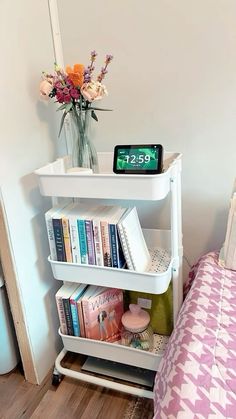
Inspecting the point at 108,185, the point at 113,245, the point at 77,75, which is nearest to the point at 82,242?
the point at 113,245

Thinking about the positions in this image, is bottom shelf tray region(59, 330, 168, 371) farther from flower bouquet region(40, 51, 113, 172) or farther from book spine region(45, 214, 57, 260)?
flower bouquet region(40, 51, 113, 172)

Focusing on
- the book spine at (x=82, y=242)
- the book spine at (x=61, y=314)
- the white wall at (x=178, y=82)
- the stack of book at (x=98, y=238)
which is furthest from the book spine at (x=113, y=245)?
the white wall at (x=178, y=82)

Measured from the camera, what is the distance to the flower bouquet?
110cm

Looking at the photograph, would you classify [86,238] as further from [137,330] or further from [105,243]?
[137,330]

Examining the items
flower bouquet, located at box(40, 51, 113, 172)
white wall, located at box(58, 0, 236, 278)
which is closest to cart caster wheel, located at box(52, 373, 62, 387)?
white wall, located at box(58, 0, 236, 278)

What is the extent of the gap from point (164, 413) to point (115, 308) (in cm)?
63

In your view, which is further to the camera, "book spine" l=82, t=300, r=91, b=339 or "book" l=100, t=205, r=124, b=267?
"book spine" l=82, t=300, r=91, b=339

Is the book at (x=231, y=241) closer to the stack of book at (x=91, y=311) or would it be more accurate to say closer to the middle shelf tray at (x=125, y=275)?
the middle shelf tray at (x=125, y=275)

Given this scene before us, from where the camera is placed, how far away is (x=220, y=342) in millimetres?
879

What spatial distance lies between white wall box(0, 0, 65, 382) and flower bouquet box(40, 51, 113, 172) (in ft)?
0.40

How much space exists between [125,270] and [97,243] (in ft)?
0.48

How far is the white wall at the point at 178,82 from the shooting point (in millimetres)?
1211

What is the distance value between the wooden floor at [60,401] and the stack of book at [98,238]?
23.9 inches

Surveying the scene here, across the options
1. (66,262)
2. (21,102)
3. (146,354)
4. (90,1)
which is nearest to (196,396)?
(146,354)
